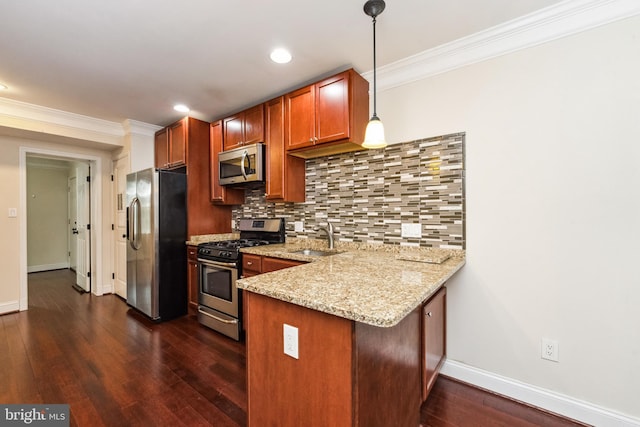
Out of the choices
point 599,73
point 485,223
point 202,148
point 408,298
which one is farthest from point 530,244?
point 202,148

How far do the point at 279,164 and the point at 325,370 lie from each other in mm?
2091

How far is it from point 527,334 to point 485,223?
75 cm

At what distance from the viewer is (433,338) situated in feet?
5.60

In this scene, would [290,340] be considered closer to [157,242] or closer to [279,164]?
[279,164]

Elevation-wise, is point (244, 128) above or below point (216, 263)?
above

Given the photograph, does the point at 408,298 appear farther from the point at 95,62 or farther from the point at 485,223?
the point at 95,62

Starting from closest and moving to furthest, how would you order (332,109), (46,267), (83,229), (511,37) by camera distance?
(511,37)
(332,109)
(83,229)
(46,267)

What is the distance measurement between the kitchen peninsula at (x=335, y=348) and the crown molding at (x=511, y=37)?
5.30 feet

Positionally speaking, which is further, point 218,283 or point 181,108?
point 181,108

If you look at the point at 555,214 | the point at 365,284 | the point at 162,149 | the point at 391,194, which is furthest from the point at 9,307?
the point at 555,214

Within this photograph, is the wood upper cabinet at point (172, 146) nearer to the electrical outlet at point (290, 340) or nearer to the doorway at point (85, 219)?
the doorway at point (85, 219)

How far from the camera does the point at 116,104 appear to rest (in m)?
3.05

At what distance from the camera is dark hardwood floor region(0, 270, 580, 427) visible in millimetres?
1607

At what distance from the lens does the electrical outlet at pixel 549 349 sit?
5.44 ft
